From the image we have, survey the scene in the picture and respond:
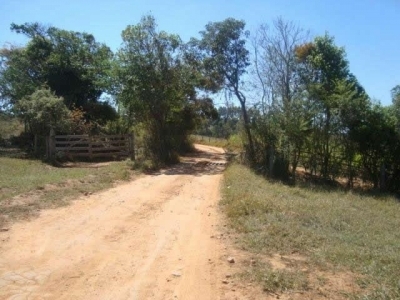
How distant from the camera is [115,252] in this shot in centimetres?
643

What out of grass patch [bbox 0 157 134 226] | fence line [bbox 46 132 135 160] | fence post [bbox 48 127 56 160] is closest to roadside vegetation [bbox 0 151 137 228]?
grass patch [bbox 0 157 134 226]

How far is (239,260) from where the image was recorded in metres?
6.06

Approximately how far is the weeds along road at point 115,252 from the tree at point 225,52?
13926 millimetres

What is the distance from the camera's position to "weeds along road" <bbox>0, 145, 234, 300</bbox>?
500cm

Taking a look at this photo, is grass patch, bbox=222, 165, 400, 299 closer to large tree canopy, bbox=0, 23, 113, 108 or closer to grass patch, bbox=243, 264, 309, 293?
grass patch, bbox=243, 264, 309, 293

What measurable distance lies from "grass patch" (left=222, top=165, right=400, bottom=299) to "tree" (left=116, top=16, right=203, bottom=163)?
1004 cm

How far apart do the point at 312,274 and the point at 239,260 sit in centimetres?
119

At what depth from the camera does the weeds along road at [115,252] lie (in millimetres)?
5004

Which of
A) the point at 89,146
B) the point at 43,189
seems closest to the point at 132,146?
the point at 89,146

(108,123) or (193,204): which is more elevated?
(108,123)

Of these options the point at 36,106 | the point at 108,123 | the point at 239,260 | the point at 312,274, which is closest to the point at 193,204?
the point at 239,260

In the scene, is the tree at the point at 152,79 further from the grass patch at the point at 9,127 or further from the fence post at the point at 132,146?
the grass patch at the point at 9,127

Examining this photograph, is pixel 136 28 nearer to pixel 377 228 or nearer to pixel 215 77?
pixel 215 77

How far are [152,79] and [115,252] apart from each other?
14.9m
